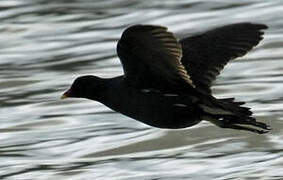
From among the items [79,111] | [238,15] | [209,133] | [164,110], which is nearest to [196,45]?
[164,110]

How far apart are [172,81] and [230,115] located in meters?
0.45

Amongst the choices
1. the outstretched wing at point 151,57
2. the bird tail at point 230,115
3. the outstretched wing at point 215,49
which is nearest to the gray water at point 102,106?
the outstretched wing at point 215,49

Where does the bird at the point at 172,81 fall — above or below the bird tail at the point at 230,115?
above

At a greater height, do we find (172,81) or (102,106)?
(172,81)

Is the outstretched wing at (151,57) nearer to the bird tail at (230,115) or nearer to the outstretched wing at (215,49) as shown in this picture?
the bird tail at (230,115)

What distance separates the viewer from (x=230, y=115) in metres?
9.02

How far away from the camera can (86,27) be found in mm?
16625

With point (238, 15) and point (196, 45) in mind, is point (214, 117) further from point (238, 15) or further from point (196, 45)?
point (238, 15)

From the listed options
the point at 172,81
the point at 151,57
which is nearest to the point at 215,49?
the point at 172,81

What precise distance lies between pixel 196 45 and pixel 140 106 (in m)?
0.85

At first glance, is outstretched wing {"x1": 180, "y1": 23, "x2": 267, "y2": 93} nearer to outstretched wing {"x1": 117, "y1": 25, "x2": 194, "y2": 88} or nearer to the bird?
the bird

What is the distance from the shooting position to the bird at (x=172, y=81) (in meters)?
8.78

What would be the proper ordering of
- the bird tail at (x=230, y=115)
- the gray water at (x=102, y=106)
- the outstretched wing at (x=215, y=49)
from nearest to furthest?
the bird tail at (x=230, y=115), the outstretched wing at (x=215, y=49), the gray water at (x=102, y=106)

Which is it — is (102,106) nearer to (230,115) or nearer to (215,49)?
(215,49)
